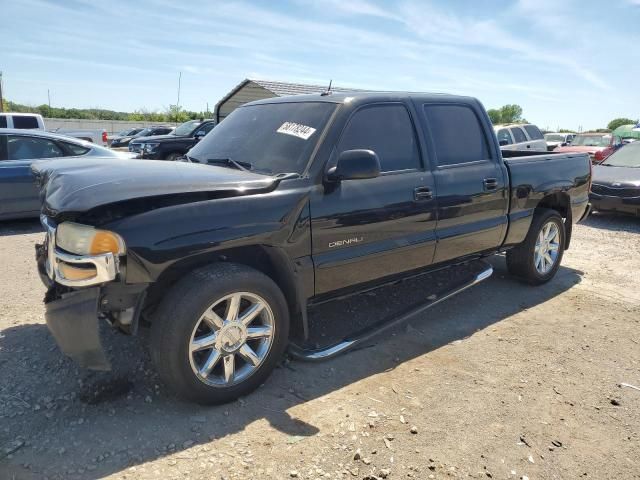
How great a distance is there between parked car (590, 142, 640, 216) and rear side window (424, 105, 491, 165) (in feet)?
19.1

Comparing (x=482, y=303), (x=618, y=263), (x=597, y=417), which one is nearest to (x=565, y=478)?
(x=597, y=417)

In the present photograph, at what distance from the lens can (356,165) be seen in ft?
10.3

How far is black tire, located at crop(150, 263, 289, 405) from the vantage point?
269 centimetres

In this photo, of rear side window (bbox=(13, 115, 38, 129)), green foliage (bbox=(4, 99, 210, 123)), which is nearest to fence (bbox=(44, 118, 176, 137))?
green foliage (bbox=(4, 99, 210, 123))

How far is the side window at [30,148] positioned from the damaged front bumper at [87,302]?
5763 mm

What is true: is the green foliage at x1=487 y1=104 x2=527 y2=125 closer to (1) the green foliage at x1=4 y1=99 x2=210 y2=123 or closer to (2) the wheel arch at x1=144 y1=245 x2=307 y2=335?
(1) the green foliage at x1=4 y1=99 x2=210 y2=123

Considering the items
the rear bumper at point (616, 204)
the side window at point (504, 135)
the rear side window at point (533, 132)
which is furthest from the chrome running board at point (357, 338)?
the rear side window at point (533, 132)

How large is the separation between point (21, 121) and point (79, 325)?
13.6 m

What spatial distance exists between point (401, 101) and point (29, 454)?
337cm

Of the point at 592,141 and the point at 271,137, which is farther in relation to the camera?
the point at 592,141

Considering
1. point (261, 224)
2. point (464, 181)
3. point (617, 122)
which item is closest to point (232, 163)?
point (261, 224)

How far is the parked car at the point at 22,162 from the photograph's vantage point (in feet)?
23.5

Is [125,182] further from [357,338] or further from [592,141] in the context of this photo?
[592,141]

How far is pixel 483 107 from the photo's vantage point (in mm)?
4676
